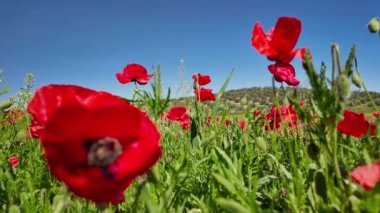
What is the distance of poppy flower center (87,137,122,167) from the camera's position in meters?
0.83

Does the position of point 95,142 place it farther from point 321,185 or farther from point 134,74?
point 134,74

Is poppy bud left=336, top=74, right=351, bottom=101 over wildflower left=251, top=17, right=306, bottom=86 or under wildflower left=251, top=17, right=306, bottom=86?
under

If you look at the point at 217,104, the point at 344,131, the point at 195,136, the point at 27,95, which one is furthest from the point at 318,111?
the point at 27,95

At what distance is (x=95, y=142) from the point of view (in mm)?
843

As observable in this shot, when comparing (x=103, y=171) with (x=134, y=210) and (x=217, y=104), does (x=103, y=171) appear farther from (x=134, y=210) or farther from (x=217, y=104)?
(x=217, y=104)

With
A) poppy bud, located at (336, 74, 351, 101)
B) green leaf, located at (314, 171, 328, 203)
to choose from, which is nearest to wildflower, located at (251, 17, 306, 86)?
poppy bud, located at (336, 74, 351, 101)

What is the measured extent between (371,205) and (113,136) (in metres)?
0.62

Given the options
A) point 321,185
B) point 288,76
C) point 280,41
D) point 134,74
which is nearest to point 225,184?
point 321,185

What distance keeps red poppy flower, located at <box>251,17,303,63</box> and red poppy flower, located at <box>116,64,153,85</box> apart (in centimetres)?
216

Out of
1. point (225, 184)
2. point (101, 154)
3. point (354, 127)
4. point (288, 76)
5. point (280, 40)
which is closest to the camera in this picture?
point (101, 154)

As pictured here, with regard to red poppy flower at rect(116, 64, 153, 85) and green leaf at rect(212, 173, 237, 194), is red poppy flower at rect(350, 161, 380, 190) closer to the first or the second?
green leaf at rect(212, 173, 237, 194)

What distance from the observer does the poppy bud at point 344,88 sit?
101 cm

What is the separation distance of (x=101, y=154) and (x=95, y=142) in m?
0.03

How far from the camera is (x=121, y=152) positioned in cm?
86
